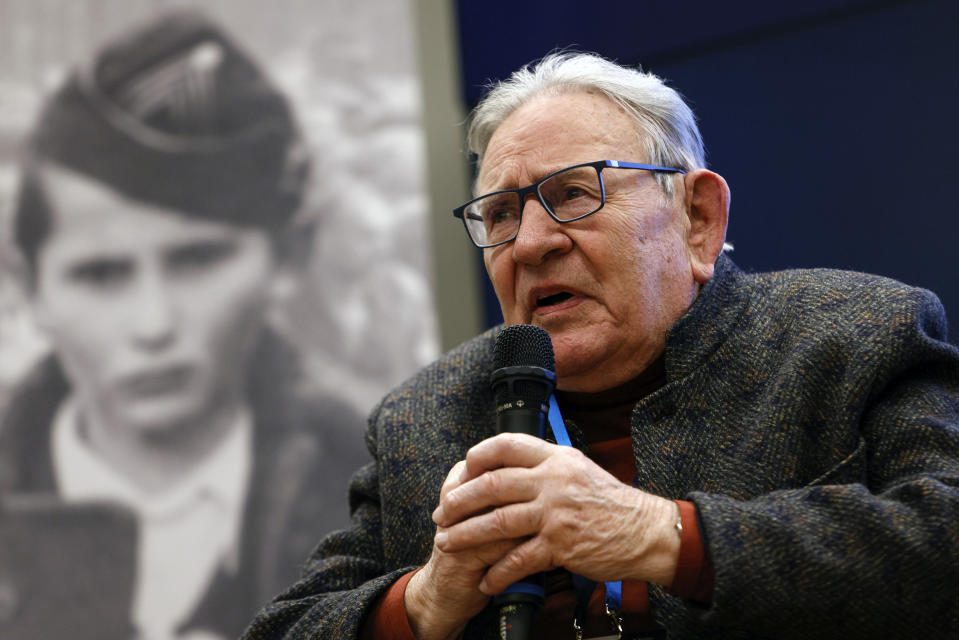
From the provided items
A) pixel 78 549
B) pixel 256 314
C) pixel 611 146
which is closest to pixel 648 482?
pixel 611 146

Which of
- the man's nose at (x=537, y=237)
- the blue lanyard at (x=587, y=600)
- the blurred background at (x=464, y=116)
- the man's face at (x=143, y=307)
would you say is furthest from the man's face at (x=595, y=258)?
the man's face at (x=143, y=307)

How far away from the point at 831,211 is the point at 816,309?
4.27 feet

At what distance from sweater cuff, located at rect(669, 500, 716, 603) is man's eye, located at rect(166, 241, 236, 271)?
270 centimetres

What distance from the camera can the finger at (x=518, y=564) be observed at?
123 cm

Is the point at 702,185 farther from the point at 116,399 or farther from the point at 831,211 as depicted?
the point at 116,399

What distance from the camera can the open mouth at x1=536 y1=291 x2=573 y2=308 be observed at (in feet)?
5.65

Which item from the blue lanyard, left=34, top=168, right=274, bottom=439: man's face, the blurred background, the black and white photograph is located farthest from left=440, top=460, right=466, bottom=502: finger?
left=34, top=168, right=274, bottom=439: man's face

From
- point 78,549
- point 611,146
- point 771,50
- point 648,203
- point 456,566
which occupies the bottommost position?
point 78,549

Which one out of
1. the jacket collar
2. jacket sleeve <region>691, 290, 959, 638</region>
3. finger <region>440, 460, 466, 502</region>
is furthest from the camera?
the jacket collar

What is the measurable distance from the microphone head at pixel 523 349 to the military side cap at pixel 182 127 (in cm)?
239

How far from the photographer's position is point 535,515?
4.04ft

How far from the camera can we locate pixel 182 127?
3.63 meters

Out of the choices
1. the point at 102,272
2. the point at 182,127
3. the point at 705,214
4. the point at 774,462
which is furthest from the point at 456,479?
the point at 182,127

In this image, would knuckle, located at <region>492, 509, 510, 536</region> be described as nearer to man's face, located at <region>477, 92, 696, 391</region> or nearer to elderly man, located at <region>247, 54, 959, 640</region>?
elderly man, located at <region>247, 54, 959, 640</region>
